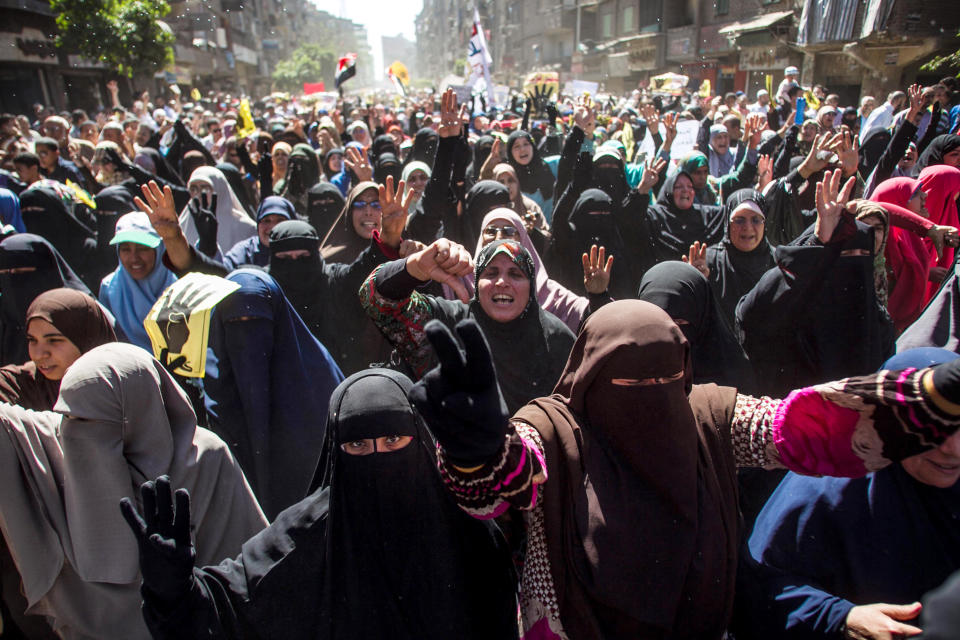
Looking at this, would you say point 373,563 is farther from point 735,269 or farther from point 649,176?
point 649,176

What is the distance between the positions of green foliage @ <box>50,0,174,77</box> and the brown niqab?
1782 centimetres

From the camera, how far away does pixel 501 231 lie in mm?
3242

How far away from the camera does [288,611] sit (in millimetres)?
1651

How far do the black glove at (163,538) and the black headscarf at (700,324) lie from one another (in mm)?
1763

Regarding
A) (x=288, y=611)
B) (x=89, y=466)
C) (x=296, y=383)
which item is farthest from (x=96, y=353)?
(x=288, y=611)

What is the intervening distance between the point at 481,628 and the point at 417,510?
350mm

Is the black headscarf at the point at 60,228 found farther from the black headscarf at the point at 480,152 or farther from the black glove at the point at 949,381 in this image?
the black glove at the point at 949,381

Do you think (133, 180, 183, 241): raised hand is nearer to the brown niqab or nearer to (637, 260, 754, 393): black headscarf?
(637, 260, 754, 393): black headscarf

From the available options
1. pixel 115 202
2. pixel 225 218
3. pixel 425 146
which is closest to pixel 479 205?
pixel 225 218

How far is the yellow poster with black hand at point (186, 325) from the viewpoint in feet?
7.96

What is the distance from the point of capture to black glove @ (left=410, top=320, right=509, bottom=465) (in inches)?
44.4

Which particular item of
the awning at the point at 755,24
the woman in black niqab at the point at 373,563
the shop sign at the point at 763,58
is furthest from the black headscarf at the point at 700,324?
the shop sign at the point at 763,58

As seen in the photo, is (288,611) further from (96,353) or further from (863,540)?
(863,540)

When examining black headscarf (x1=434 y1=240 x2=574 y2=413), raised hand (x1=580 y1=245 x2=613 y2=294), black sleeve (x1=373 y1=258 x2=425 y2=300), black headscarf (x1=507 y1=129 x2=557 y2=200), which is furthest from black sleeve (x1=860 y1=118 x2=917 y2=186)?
black sleeve (x1=373 y1=258 x2=425 y2=300)
